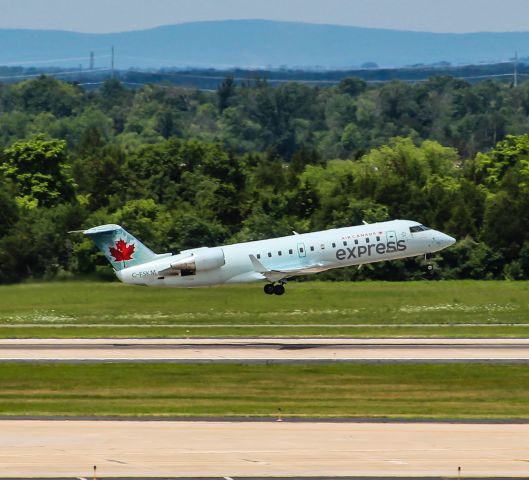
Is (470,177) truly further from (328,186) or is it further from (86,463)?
(86,463)

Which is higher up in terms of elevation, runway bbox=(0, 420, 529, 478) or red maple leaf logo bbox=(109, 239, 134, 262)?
red maple leaf logo bbox=(109, 239, 134, 262)

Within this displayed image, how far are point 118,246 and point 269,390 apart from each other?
20.9m

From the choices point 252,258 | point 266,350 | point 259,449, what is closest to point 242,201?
point 252,258

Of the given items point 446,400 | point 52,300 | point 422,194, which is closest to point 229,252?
point 52,300

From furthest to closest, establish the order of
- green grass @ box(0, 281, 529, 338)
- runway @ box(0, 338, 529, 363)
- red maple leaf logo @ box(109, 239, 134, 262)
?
1. green grass @ box(0, 281, 529, 338)
2. red maple leaf logo @ box(109, 239, 134, 262)
3. runway @ box(0, 338, 529, 363)

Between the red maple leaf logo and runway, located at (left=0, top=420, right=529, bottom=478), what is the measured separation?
90.3 ft

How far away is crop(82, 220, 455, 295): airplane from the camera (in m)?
78.9

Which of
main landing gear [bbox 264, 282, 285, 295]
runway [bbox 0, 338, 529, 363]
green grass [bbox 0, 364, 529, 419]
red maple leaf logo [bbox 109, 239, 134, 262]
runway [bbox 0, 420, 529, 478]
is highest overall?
red maple leaf logo [bbox 109, 239, 134, 262]

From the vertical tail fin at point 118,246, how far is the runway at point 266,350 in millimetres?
4591

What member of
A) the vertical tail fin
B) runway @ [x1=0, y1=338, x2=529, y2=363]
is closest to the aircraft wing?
runway @ [x1=0, y1=338, x2=529, y2=363]

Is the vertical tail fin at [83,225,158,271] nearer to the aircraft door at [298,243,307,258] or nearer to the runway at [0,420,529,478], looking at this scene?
the aircraft door at [298,243,307,258]

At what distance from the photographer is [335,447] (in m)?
47.6

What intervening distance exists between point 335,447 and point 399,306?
44046 millimetres

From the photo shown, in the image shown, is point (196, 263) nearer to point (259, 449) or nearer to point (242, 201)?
point (259, 449)
